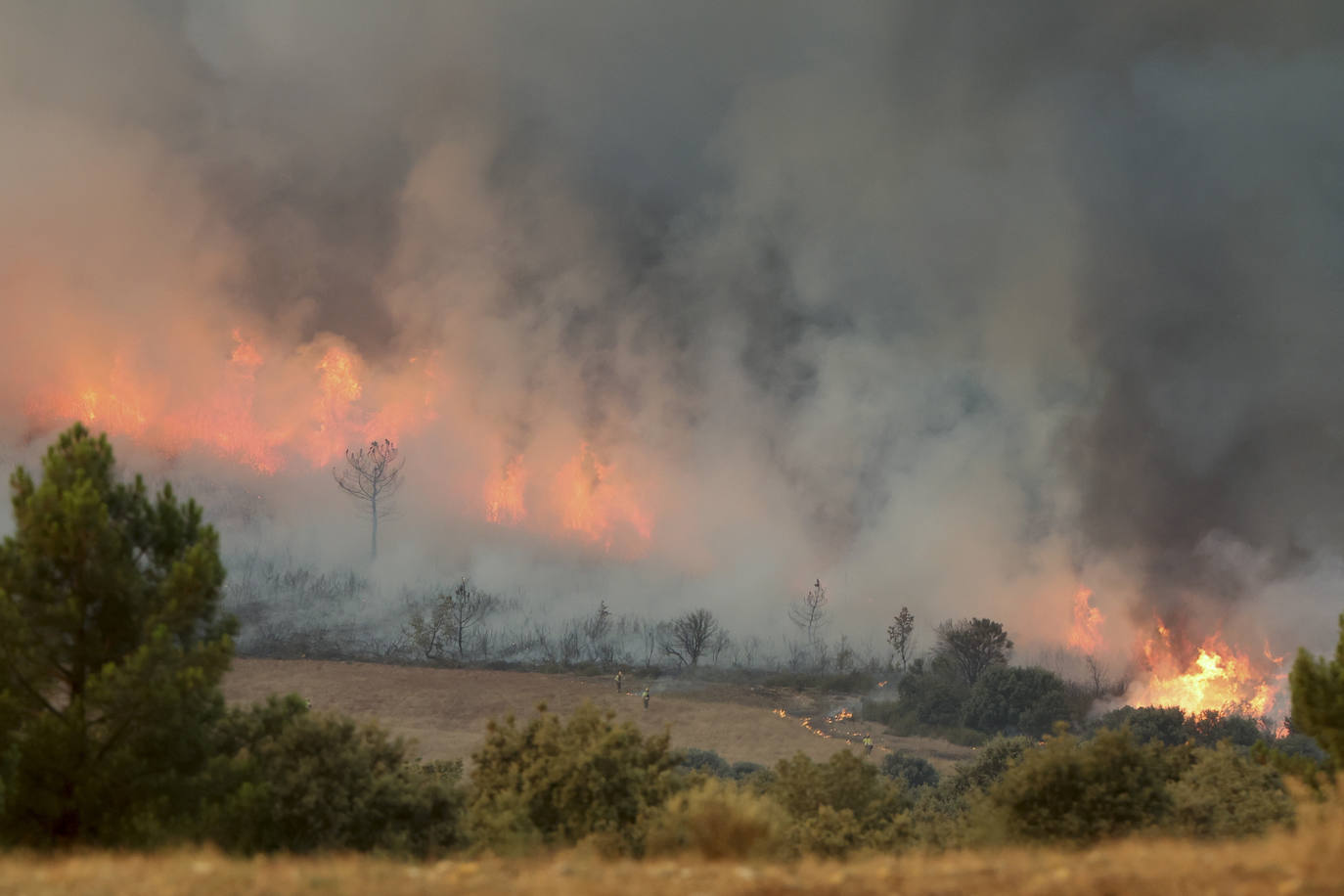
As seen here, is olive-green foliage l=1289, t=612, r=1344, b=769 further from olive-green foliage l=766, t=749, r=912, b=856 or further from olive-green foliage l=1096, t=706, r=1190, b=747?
olive-green foliage l=1096, t=706, r=1190, b=747

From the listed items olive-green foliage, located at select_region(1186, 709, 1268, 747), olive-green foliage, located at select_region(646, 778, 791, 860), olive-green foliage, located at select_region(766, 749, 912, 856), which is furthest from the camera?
olive-green foliage, located at select_region(1186, 709, 1268, 747)

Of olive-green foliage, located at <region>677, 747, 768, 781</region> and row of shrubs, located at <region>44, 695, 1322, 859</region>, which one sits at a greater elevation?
row of shrubs, located at <region>44, 695, 1322, 859</region>

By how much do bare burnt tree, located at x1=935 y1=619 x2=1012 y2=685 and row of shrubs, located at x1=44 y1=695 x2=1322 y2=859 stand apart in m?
87.9

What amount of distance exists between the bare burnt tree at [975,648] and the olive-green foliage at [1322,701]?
97565 mm

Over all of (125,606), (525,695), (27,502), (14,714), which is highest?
(27,502)

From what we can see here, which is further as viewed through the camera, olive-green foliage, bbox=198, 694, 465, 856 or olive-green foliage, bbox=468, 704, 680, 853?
olive-green foliage, bbox=468, 704, 680, 853

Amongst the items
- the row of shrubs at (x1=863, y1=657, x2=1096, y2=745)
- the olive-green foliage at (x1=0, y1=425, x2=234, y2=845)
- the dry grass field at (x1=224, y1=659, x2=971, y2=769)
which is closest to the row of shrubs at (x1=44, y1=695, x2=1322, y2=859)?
the olive-green foliage at (x1=0, y1=425, x2=234, y2=845)

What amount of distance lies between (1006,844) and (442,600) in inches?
4515

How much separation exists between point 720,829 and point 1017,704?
87.8 meters

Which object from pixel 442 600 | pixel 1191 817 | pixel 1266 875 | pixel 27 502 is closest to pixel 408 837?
pixel 27 502

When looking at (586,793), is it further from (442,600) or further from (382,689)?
(442,600)

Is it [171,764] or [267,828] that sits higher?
[171,764]

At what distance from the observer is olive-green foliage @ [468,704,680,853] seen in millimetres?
27453

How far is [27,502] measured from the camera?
78.3 feet
